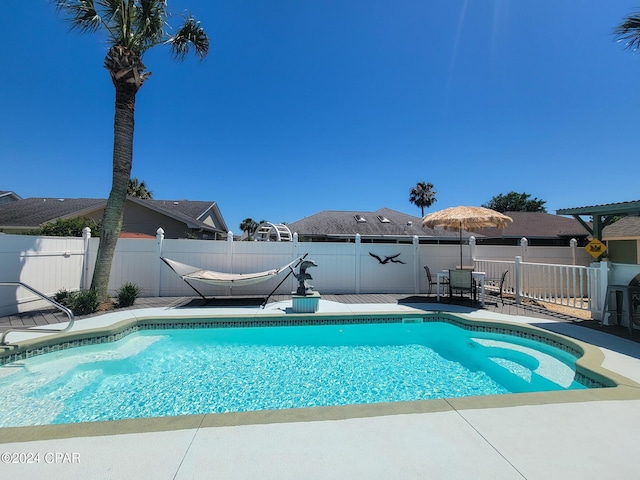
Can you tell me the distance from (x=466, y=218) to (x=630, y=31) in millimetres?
7489

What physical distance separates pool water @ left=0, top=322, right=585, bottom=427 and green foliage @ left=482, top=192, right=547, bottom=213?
44502 mm

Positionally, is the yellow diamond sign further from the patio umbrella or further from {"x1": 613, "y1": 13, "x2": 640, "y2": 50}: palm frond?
{"x1": 613, "y1": 13, "x2": 640, "y2": 50}: palm frond

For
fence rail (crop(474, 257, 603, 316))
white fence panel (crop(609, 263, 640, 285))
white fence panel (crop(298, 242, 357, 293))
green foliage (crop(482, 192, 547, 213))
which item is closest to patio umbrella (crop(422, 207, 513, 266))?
fence rail (crop(474, 257, 603, 316))

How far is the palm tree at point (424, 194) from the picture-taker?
33.3 metres

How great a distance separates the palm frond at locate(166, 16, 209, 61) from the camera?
727 cm

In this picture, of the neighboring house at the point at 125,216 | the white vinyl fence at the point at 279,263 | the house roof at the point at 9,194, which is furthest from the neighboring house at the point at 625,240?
the house roof at the point at 9,194

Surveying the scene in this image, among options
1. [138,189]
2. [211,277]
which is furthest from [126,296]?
[138,189]

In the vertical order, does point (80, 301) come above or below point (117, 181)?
below

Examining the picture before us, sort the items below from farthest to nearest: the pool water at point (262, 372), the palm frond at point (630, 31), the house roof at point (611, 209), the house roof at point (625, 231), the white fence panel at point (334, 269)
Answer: the house roof at point (625, 231), the white fence panel at point (334, 269), the palm frond at point (630, 31), the house roof at point (611, 209), the pool water at point (262, 372)

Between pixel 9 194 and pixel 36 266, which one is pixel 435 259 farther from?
pixel 9 194

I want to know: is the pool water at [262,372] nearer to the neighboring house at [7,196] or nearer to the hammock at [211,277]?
the hammock at [211,277]

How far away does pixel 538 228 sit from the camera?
2164cm

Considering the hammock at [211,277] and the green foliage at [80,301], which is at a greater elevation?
the hammock at [211,277]

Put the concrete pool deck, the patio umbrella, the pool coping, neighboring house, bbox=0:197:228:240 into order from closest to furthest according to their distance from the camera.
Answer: the concrete pool deck, the pool coping, the patio umbrella, neighboring house, bbox=0:197:228:240
